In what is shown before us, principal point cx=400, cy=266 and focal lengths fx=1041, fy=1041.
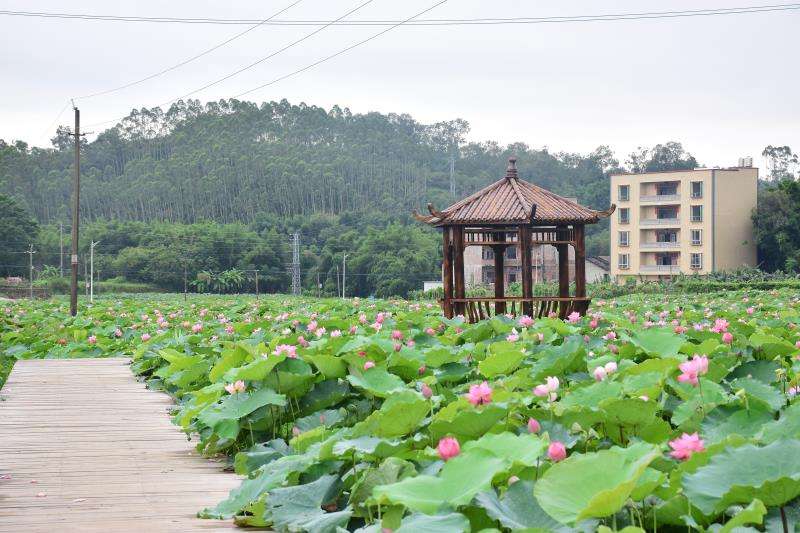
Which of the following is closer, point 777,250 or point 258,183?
point 777,250

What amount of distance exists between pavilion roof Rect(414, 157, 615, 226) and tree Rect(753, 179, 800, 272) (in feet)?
134

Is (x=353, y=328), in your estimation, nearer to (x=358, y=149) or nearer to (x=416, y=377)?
(x=416, y=377)

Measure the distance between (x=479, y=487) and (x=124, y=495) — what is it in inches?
85.1

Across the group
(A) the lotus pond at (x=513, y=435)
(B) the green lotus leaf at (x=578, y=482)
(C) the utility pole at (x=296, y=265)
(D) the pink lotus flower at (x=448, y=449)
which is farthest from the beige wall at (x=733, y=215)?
(B) the green lotus leaf at (x=578, y=482)

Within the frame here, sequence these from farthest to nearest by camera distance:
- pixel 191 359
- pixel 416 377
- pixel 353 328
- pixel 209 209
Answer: pixel 209 209, pixel 353 328, pixel 191 359, pixel 416 377

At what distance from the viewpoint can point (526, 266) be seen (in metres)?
14.1

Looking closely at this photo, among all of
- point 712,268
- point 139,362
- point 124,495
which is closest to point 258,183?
point 712,268

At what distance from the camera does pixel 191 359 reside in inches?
274

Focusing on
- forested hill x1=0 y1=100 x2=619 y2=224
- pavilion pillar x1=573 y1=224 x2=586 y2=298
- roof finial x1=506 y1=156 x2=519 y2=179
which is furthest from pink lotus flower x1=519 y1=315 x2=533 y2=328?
forested hill x1=0 y1=100 x2=619 y2=224

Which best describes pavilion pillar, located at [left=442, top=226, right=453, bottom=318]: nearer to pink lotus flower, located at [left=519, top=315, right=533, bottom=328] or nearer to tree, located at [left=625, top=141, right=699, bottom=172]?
pink lotus flower, located at [left=519, top=315, right=533, bottom=328]

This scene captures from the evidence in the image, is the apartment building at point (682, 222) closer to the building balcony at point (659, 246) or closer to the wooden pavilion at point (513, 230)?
the building balcony at point (659, 246)

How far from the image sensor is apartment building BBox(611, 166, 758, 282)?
56.4 meters

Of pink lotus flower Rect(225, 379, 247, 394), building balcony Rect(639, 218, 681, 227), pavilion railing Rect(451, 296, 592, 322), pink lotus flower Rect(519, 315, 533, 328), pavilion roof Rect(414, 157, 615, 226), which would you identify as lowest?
pavilion railing Rect(451, 296, 592, 322)

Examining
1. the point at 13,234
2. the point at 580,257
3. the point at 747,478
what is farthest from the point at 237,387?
the point at 13,234
